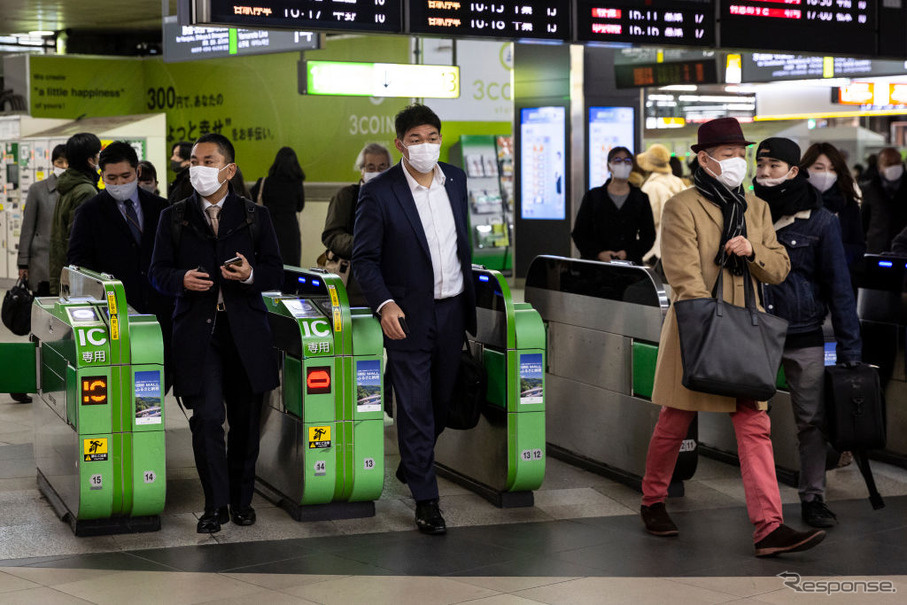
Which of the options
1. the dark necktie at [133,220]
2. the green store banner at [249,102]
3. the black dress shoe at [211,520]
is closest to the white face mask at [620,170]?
the dark necktie at [133,220]

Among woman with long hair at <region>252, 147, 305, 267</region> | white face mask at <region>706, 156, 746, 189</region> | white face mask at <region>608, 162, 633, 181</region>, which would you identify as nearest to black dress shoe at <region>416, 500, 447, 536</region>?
white face mask at <region>706, 156, 746, 189</region>

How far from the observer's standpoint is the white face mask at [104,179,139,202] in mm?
5926

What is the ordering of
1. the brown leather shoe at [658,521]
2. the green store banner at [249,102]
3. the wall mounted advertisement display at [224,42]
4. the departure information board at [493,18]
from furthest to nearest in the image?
the green store banner at [249,102], the wall mounted advertisement display at [224,42], the departure information board at [493,18], the brown leather shoe at [658,521]

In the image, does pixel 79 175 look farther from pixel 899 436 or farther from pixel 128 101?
pixel 128 101

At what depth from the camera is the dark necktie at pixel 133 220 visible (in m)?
6.02

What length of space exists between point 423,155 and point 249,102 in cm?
1349

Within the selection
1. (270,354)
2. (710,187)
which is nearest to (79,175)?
(270,354)

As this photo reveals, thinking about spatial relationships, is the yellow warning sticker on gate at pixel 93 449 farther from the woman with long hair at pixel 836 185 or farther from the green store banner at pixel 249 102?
the green store banner at pixel 249 102

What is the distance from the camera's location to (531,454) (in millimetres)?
5727

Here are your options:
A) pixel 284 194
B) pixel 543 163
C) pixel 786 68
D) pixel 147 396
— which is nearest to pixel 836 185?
pixel 147 396

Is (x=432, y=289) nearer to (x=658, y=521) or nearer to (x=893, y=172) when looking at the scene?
(x=658, y=521)

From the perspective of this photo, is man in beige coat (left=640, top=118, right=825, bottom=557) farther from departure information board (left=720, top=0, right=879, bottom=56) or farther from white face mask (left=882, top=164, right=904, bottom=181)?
white face mask (left=882, top=164, right=904, bottom=181)

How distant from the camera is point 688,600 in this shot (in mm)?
4332

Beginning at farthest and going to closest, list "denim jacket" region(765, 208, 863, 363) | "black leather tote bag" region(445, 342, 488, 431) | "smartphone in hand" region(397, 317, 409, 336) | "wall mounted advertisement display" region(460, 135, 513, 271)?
"wall mounted advertisement display" region(460, 135, 513, 271)
"black leather tote bag" region(445, 342, 488, 431)
"denim jacket" region(765, 208, 863, 363)
"smartphone in hand" region(397, 317, 409, 336)
